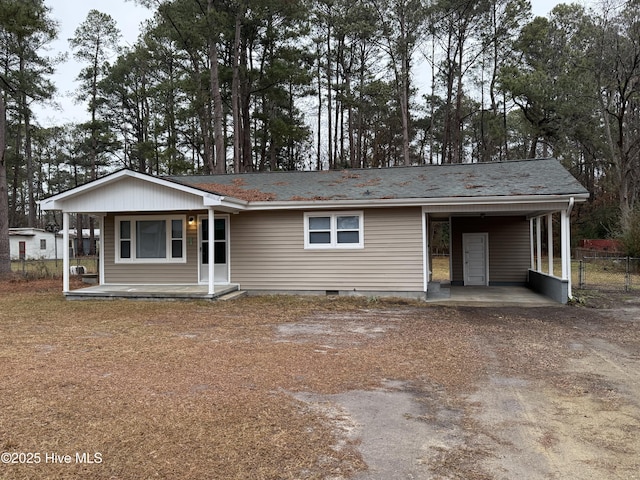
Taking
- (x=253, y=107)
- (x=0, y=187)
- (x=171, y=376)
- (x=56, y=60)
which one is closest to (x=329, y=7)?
(x=253, y=107)

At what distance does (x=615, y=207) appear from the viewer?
2964 centimetres

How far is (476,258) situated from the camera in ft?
47.3

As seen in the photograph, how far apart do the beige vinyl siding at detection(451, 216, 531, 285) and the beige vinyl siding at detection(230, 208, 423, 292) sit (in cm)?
391

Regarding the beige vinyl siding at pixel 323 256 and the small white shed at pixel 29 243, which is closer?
the beige vinyl siding at pixel 323 256

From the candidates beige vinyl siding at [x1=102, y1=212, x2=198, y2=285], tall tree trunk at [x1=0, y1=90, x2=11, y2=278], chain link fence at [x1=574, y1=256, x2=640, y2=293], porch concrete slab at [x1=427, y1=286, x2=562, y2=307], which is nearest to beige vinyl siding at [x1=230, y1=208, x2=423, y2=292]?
porch concrete slab at [x1=427, y1=286, x2=562, y2=307]

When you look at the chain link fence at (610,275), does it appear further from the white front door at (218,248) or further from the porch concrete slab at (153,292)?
the porch concrete slab at (153,292)

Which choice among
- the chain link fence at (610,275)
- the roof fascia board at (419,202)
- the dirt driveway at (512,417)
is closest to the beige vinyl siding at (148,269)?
the roof fascia board at (419,202)

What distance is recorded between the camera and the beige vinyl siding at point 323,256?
11.1m

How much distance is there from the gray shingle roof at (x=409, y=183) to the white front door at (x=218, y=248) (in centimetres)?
87

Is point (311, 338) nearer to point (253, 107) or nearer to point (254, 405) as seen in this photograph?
point (254, 405)

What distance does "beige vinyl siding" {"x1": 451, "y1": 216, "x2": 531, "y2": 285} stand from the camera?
14078 mm

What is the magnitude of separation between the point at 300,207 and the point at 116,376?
7190 millimetres

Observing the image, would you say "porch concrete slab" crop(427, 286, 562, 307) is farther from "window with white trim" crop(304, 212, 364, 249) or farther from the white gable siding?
the white gable siding

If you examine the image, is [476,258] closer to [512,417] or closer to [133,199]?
[133,199]
